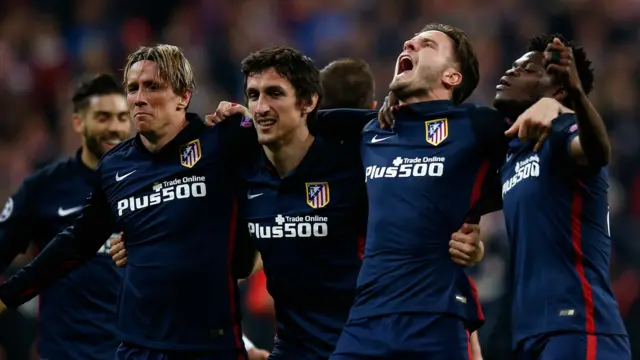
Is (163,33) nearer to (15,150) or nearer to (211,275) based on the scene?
(15,150)

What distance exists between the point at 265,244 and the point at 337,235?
13.9 inches

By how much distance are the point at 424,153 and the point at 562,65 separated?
0.76 meters

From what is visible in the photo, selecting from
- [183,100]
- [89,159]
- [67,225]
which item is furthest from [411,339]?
[89,159]

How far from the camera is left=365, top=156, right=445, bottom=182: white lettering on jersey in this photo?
4.87 m

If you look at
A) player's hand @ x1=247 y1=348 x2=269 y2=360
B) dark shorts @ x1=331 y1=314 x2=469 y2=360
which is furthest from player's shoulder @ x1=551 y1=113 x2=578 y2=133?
player's hand @ x1=247 y1=348 x2=269 y2=360

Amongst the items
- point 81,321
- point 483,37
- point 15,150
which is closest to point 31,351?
point 81,321

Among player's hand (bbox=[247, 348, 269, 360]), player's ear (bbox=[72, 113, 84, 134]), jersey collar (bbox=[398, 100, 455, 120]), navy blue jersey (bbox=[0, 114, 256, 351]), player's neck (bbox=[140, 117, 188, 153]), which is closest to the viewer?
jersey collar (bbox=[398, 100, 455, 120])

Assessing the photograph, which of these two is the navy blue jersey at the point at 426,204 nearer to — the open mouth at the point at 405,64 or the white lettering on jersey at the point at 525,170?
the white lettering on jersey at the point at 525,170

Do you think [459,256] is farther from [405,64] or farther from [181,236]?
[181,236]

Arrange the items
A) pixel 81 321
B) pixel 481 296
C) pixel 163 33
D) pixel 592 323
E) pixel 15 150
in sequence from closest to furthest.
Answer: pixel 592 323, pixel 81 321, pixel 481 296, pixel 15 150, pixel 163 33

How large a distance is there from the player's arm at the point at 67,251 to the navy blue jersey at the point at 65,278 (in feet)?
2.50

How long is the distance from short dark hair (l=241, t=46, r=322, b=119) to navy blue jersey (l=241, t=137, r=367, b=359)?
0.30 meters

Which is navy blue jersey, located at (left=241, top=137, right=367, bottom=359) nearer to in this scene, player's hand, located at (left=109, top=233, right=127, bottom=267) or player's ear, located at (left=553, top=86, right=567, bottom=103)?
player's hand, located at (left=109, top=233, right=127, bottom=267)

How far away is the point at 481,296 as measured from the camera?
10008 mm
